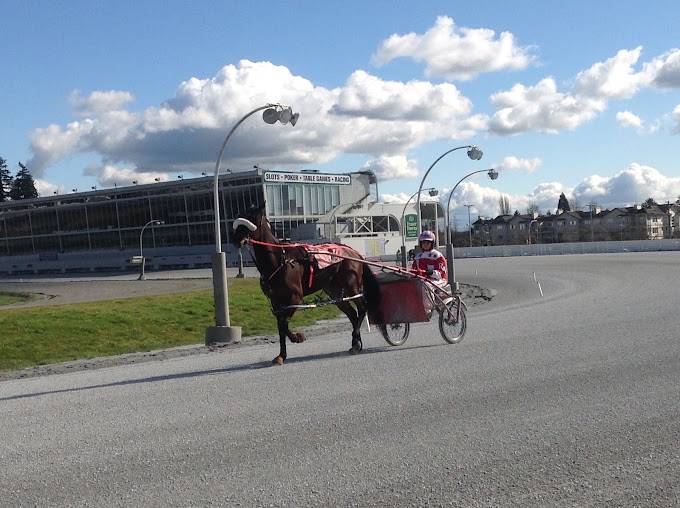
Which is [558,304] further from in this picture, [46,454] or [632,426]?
[46,454]

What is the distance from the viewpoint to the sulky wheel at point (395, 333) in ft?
42.8

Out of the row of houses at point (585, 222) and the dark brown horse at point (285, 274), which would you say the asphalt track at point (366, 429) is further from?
the row of houses at point (585, 222)

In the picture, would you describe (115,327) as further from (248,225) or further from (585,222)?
(585,222)

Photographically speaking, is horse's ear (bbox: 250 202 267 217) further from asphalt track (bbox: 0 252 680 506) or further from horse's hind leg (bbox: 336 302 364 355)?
asphalt track (bbox: 0 252 680 506)

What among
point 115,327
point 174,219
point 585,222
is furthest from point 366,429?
point 585,222

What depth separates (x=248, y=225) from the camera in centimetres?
1111

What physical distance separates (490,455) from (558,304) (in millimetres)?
16795

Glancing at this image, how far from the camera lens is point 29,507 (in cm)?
537

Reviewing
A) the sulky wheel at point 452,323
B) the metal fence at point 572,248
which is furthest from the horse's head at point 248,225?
the metal fence at point 572,248

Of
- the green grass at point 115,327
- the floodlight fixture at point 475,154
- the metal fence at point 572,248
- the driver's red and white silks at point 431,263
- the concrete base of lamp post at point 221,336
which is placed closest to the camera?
the driver's red and white silks at point 431,263

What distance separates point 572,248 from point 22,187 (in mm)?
125557

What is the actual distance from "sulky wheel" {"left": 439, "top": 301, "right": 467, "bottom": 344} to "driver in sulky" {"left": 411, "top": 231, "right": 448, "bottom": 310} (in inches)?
17.8

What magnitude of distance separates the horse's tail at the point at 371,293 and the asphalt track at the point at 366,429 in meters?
0.72

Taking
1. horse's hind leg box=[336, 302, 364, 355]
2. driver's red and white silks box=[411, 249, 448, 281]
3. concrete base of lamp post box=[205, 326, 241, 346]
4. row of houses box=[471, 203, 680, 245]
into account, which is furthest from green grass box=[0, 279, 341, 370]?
row of houses box=[471, 203, 680, 245]
